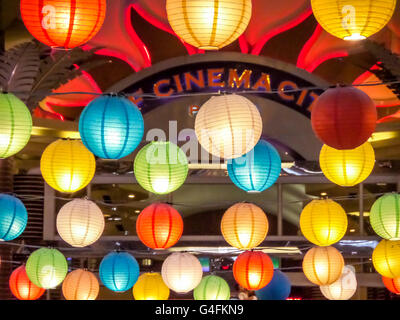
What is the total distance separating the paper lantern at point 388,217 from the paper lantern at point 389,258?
24.0 inches

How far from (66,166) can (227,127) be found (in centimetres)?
197

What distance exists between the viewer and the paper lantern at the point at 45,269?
29.1 feet

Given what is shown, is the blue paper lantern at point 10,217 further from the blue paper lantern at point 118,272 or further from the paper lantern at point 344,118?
the paper lantern at point 344,118

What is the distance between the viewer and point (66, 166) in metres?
7.52

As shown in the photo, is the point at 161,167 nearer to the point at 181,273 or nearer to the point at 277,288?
the point at 181,273

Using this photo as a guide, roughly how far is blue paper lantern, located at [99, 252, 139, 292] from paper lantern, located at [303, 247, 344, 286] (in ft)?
6.36

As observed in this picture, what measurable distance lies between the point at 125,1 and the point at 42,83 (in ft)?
5.31

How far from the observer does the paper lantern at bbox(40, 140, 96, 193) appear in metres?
7.52

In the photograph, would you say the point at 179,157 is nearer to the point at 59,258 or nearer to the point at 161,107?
the point at 59,258

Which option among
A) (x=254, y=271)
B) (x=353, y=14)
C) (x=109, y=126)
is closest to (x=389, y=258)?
(x=254, y=271)

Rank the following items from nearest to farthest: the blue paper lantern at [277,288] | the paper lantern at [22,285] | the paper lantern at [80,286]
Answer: the paper lantern at [80,286] → the paper lantern at [22,285] → the blue paper lantern at [277,288]

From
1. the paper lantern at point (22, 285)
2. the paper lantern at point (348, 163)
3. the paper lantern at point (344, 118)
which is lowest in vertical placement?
the paper lantern at point (344, 118)

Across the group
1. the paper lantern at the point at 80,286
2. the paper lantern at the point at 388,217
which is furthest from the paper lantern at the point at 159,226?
the paper lantern at the point at 388,217

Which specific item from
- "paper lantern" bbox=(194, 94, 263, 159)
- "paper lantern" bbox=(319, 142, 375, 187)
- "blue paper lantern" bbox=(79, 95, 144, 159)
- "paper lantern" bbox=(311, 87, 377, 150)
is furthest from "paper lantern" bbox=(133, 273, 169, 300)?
"paper lantern" bbox=(311, 87, 377, 150)
